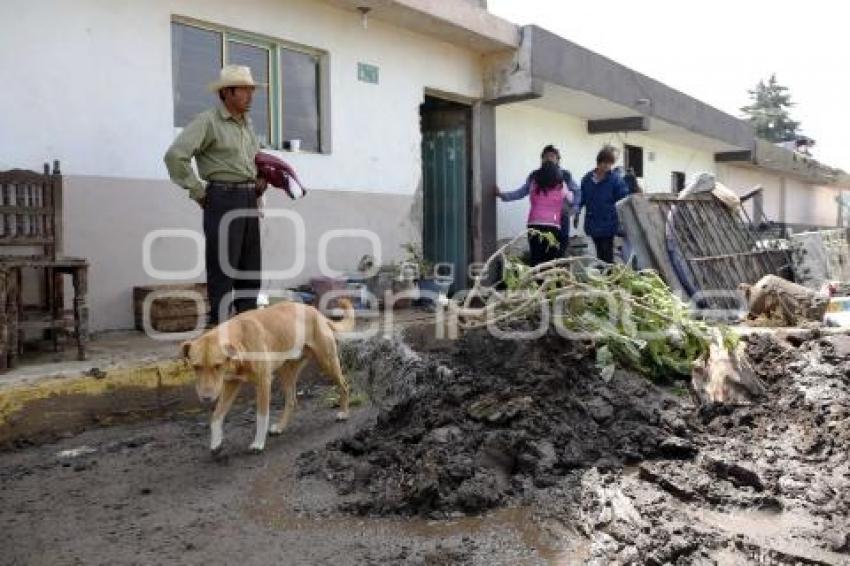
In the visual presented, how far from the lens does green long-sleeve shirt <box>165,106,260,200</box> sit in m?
4.82

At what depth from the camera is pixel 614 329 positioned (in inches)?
210

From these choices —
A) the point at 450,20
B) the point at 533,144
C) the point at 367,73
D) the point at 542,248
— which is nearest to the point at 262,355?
the point at 542,248

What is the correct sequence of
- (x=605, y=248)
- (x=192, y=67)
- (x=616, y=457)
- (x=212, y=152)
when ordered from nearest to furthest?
(x=616, y=457) → (x=212, y=152) → (x=192, y=67) → (x=605, y=248)

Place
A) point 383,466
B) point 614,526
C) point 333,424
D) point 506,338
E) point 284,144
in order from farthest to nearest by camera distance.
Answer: point 284,144 < point 506,338 < point 333,424 < point 383,466 < point 614,526

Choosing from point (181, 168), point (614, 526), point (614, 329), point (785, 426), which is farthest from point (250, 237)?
point (785, 426)

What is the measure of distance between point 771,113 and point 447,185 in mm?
41487

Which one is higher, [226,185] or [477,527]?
[226,185]

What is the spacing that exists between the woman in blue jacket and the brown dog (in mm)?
4120

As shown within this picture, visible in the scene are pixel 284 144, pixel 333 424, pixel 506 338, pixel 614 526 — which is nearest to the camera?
pixel 614 526

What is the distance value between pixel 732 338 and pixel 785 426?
3.60 ft

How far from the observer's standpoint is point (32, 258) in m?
4.64

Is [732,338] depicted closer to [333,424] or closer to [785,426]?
[785,426]

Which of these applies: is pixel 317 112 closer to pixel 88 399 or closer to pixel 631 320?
pixel 631 320

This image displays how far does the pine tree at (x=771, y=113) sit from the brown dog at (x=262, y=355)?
4477cm
